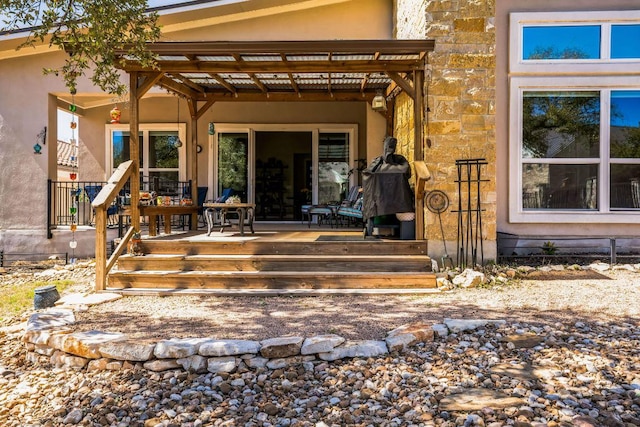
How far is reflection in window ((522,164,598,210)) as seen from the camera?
7.27 metres

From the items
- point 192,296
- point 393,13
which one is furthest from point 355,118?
point 192,296

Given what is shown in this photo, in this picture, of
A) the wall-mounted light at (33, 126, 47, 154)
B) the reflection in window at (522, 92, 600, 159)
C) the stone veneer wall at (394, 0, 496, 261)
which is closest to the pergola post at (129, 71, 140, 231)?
the wall-mounted light at (33, 126, 47, 154)

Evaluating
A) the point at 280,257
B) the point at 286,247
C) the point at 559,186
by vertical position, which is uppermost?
the point at 559,186

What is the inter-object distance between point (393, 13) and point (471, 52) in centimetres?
307

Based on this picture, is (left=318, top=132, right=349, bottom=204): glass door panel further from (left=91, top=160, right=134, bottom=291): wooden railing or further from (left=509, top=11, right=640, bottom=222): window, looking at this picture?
(left=91, top=160, right=134, bottom=291): wooden railing

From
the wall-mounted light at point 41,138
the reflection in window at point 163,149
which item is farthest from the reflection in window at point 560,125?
the wall-mounted light at point 41,138

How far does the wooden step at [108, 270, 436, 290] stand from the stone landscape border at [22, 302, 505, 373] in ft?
6.25

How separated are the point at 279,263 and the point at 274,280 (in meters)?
0.31

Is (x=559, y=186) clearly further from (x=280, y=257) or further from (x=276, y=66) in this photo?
(x=276, y=66)

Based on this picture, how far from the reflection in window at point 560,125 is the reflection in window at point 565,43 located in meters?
0.56

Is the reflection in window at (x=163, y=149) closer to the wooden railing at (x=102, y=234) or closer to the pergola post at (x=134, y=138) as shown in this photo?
the pergola post at (x=134, y=138)

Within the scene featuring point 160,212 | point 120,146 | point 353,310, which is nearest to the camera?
point 353,310

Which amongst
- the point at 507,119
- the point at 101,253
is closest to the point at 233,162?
the point at 101,253

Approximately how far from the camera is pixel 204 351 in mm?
3471
